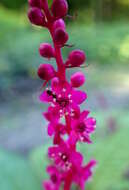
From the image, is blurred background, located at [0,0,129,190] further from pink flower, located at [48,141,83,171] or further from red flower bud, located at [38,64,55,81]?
pink flower, located at [48,141,83,171]

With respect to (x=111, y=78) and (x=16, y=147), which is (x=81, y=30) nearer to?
(x=111, y=78)

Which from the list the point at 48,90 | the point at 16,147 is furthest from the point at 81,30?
the point at 48,90

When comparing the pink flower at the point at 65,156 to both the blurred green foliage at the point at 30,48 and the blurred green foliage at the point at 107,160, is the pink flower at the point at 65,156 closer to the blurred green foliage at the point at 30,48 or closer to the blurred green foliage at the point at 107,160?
the blurred green foliage at the point at 107,160

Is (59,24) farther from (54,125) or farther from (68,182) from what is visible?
(68,182)

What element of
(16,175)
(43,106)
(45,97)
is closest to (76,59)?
(45,97)

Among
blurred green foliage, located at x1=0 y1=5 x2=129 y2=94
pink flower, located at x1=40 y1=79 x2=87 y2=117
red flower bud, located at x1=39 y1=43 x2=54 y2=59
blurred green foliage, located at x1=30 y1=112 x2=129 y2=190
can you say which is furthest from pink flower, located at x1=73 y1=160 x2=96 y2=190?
blurred green foliage, located at x1=0 y1=5 x2=129 y2=94
